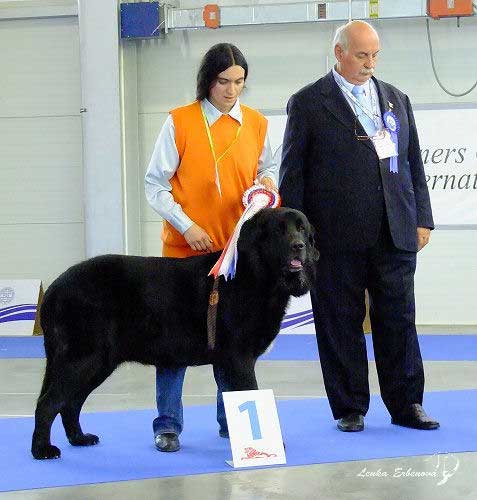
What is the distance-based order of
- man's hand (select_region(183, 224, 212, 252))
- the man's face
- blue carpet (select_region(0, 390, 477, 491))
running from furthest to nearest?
the man's face → man's hand (select_region(183, 224, 212, 252)) → blue carpet (select_region(0, 390, 477, 491))

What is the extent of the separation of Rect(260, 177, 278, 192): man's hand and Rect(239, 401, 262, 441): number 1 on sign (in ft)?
2.83

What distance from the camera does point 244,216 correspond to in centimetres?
346

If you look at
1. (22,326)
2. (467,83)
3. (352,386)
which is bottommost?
(22,326)

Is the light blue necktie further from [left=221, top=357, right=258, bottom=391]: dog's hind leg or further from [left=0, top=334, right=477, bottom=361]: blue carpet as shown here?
[left=0, top=334, right=477, bottom=361]: blue carpet

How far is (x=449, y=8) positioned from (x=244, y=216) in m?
5.56

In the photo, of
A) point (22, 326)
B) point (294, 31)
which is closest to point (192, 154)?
point (22, 326)

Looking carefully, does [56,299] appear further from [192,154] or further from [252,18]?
[252,18]

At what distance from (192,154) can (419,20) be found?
223 inches

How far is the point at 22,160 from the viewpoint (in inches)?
369

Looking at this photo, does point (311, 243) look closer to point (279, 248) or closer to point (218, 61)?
point (279, 248)

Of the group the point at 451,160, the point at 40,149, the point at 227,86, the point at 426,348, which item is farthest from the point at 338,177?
the point at 40,149

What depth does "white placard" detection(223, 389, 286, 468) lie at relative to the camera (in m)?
3.36

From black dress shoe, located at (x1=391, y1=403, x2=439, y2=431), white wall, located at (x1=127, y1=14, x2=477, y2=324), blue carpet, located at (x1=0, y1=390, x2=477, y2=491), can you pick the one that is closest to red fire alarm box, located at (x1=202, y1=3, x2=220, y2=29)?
white wall, located at (x1=127, y1=14, x2=477, y2=324)

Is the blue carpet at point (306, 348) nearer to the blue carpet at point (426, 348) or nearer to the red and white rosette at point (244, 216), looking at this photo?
the blue carpet at point (426, 348)
